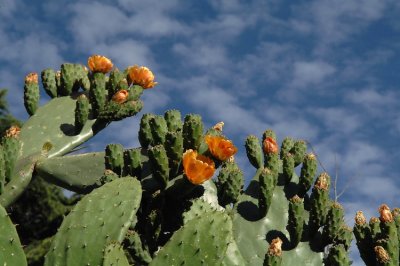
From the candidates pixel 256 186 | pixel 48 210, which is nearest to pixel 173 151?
pixel 256 186

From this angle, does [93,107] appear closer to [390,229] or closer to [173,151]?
[173,151]

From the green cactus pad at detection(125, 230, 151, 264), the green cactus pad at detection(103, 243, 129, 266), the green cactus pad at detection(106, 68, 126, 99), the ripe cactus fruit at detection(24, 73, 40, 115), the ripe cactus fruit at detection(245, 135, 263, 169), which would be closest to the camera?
the green cactus pad at detection(103, 243, 129, 266)

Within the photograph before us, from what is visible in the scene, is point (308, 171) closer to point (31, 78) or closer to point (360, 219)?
point (360, 219)

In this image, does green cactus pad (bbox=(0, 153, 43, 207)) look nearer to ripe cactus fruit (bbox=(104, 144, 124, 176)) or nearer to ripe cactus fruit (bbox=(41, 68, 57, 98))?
ripe cactus fruit (bbox=(104, 144, 124, 176))

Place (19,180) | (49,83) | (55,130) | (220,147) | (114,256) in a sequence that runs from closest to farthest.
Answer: (114,256)
(220,147)
(19,180)
(55,130)
(49,83)

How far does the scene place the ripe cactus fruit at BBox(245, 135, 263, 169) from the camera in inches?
155

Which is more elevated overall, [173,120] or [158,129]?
[173,120]

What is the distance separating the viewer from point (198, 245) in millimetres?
2730

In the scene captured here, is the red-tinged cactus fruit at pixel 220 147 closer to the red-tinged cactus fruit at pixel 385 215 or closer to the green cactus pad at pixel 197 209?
the green cactus pad at pixel 197 209

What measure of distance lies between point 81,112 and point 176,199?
1.11 metres

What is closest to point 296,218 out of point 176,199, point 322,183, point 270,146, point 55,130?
point 322,183

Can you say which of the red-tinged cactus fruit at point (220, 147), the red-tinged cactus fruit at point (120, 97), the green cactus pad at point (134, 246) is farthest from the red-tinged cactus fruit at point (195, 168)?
the red-tinged cactus fruit at point (120, 97)

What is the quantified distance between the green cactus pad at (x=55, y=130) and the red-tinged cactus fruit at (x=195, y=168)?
3.79ft

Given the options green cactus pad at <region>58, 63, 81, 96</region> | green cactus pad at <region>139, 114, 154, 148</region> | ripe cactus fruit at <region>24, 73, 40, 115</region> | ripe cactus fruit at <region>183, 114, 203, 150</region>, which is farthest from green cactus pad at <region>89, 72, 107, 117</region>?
ripe cactus fruit at <region>183, 114, 203, 150</region>
